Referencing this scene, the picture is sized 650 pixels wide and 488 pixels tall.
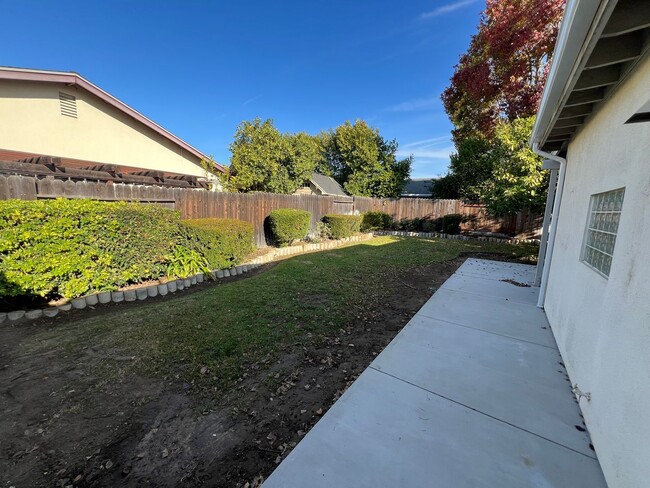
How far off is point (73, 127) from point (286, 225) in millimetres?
7276

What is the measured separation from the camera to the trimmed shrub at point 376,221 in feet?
53.2

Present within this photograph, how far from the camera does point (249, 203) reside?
948 cm

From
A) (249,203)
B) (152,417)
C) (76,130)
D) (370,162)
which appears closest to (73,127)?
(76,130)

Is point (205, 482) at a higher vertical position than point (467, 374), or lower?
lower

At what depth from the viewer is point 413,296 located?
5.30 m

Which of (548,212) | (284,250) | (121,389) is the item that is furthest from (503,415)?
(284,250)

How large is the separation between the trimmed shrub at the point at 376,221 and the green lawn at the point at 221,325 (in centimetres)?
984

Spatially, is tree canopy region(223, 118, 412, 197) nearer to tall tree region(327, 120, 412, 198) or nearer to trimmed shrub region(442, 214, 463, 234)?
tall tree region(327, 120, 412, 198)

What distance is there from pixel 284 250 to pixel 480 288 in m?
6.21

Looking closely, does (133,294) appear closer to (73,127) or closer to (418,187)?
(73,127)

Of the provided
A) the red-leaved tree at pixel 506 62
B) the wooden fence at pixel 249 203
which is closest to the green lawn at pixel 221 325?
the wooden fence at pixel 249 203

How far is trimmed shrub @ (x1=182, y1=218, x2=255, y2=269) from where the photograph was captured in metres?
6.31

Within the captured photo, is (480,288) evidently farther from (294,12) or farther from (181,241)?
(294,12)

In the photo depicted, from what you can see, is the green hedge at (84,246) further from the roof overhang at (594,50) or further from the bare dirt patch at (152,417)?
the roof overhang at (594,50)
